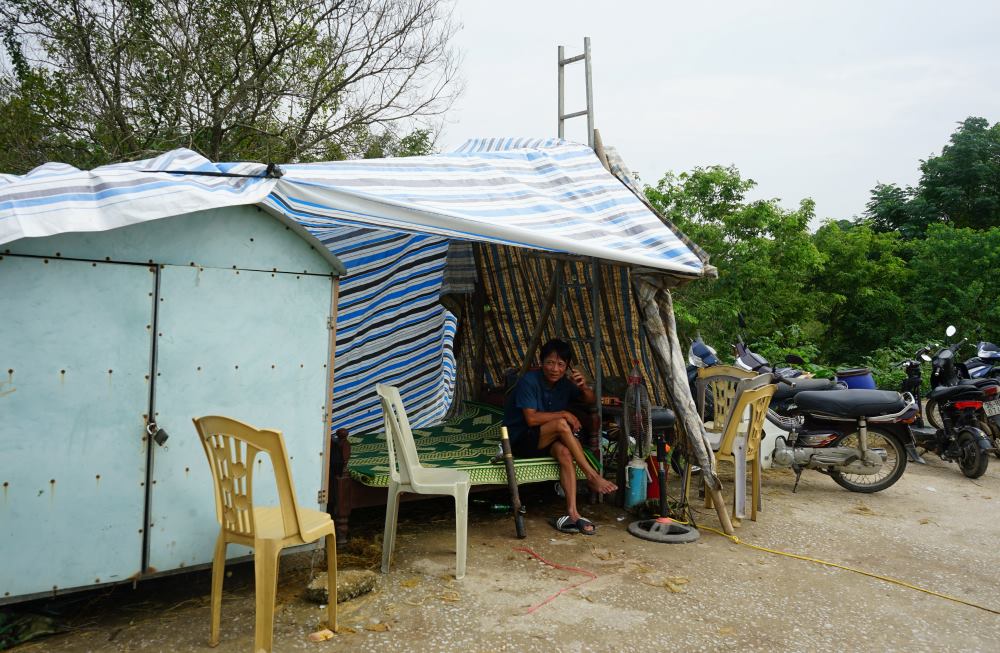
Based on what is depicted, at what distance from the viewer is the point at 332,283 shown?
147 inches

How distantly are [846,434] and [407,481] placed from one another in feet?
13.2

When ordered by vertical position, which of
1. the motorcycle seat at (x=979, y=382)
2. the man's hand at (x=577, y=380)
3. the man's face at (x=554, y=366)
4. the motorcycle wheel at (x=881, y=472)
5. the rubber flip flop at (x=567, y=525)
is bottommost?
the rubber flip flop at (x=567, y=525)

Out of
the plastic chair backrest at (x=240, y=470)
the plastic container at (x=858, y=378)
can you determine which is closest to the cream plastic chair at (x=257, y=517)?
the plastic chair backrest at (x=240, y=470)

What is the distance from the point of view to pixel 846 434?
5969 mm

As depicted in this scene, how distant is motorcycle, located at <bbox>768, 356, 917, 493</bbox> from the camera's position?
5.83 metres

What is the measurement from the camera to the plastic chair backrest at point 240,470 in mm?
2689

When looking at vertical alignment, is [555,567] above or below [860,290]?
below

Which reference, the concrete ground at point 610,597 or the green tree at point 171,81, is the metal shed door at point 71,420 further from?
the green tree at point 171,81

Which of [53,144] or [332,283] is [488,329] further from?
[53,144]

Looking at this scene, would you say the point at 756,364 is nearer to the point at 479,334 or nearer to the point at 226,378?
the point at 479,334

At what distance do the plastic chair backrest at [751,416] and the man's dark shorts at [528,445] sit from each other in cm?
128

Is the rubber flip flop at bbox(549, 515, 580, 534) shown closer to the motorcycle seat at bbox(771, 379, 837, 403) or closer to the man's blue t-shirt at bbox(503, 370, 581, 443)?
the man's blue t-shirt at bbox(503, 370, 581, 443)

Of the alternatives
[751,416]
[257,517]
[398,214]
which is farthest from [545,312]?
[257,517]

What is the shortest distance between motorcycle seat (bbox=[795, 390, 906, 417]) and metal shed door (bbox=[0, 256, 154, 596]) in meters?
5.10
